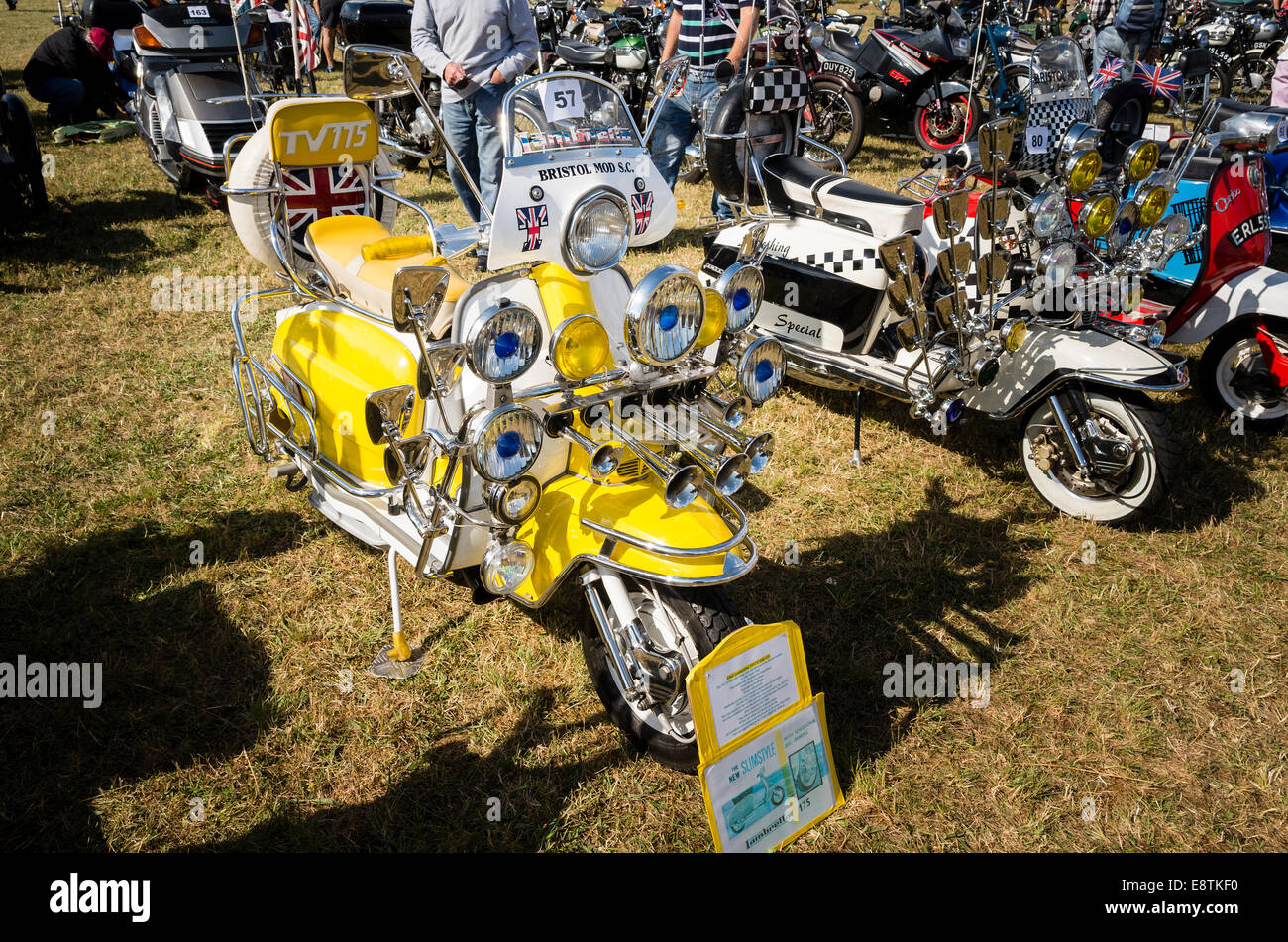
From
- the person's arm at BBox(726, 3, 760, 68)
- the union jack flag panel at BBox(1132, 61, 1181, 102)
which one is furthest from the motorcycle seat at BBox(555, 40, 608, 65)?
the union jack flag panel at BBox(1132, 61, 1181, 102)

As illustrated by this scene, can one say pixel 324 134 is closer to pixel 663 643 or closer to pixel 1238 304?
pixel 663 643

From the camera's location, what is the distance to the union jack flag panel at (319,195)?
132 inches

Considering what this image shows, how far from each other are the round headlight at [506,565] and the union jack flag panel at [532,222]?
2.55 ft

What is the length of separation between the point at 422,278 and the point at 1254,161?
4.37 metres

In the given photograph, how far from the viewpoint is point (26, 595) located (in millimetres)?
3211

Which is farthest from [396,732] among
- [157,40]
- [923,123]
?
[923,123]

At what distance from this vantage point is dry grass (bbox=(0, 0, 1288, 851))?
246 centimetres

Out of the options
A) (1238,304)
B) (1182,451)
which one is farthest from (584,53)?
(1182,451)

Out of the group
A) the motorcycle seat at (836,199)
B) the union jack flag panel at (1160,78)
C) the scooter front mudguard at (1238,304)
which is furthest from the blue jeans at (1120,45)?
the motorcycle seat at (836,199)

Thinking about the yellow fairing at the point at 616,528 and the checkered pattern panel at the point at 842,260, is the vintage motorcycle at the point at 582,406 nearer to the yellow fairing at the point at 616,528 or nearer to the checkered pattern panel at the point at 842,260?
the yellow fairing at the point at 616,528

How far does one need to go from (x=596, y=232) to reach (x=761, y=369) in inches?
22.4

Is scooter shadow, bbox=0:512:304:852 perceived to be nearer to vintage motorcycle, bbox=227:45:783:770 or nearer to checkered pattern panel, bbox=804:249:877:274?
vintage motorcycle, bbox=227:45:783:770

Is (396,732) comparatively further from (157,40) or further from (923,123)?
(923,123)

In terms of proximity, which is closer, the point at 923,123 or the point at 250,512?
the point at 250,512
